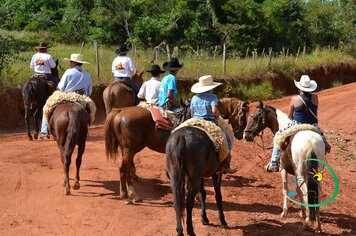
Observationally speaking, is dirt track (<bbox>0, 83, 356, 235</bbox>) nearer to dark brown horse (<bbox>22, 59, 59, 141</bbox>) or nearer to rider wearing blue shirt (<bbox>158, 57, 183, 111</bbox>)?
dark brown horse (<bbox>22, 59, 59, 141</bbox>)

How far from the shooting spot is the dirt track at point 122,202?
9.32 meters

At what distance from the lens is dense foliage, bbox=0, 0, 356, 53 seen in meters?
32.6

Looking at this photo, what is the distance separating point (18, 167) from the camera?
12.8 meters

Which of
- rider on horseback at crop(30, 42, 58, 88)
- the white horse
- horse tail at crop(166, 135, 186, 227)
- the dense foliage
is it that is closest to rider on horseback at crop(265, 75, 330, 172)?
the white horse

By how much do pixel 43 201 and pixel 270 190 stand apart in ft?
15.8

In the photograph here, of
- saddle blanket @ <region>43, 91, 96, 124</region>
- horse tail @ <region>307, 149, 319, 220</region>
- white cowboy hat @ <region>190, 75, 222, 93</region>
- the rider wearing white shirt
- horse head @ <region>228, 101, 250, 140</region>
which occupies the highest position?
white cowboy hat @ <region>190, 75, 222, 93</region>

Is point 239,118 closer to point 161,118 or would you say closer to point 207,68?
point 161,118

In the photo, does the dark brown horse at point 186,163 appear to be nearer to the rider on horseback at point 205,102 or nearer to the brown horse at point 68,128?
→ the rider on horseback at point 205,102

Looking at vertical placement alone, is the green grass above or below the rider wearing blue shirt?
below

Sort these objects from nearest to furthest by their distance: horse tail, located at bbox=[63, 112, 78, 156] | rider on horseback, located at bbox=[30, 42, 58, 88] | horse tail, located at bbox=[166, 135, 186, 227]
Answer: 1. horse tail, located at bbox=[166, 135, 186, 227]
2. horse tail, located at bbox=[63, 112, 78, 156]
3. rider on horseback, located at bbox=[30, 42, 58, 88]

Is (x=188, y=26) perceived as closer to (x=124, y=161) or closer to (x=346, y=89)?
(x=346, y=89)

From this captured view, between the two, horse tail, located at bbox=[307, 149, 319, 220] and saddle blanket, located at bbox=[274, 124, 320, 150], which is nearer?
horse tail, located at bbox=[307, 149, 319, 220]

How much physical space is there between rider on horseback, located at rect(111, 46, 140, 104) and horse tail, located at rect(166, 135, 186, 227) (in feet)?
19.1

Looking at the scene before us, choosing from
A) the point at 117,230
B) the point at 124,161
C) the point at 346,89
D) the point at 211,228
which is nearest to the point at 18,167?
the point at 124,161
